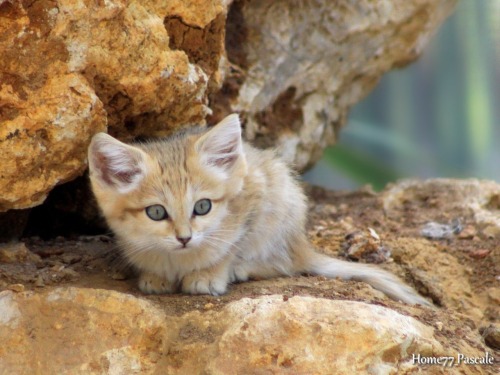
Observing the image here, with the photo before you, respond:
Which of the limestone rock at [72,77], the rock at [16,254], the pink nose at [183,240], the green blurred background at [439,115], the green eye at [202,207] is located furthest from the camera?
the green blurred background at [439,115]

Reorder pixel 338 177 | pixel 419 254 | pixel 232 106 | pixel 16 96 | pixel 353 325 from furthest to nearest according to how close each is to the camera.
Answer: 1. pixel 338 177
2. pixel 232 106
3. pixel 419 254
4. pixel 16 96
5. pixel 353 325

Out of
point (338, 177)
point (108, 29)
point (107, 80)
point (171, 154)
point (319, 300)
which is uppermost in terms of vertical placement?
point (108, 29)

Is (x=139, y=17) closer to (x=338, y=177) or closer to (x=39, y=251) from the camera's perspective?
(x=39, y=251)

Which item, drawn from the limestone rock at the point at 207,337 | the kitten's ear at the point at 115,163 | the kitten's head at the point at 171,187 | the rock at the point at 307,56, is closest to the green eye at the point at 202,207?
the kitten's head at the point at 171,187

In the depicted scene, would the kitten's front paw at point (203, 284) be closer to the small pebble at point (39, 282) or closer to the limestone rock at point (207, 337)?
the limestone rock at point (207, 337)

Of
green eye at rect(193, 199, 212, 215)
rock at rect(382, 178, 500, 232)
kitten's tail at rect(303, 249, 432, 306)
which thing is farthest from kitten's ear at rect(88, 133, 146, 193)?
rock at rect(382, 178, 500, 232)

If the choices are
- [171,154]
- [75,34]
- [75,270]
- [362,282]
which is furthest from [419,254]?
[75,34]
